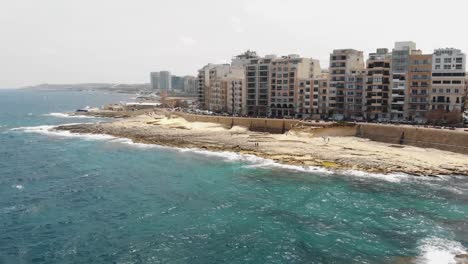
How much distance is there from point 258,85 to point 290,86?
11.8m

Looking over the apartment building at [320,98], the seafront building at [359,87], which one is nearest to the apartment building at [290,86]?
the seafront building at [359,87]

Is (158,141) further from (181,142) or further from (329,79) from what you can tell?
(329,79)

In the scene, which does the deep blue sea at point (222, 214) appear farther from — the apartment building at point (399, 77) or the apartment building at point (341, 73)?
the apartment building at point (341, 73)

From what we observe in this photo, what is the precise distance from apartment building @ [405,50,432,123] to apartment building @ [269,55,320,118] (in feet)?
90.6

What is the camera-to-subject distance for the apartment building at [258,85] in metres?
128

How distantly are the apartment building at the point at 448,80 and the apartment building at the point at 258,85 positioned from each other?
47865mm

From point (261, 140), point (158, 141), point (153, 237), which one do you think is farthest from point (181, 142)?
point (153, 237)

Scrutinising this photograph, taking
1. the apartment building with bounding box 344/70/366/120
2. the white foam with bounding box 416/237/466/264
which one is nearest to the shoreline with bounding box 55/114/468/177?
the apartment building with bounding box 344/70/366/120

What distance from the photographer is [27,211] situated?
157 feet

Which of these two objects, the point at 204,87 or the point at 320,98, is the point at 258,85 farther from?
the point at 204,87

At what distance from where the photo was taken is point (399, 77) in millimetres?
99438

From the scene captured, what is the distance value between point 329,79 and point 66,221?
276 feet

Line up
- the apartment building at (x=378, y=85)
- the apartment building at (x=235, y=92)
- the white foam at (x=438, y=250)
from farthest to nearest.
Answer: the apartment building at (x=235, y=92) < the apartment building at (x=378, y=85) < the white foam at (x=438, y=250)

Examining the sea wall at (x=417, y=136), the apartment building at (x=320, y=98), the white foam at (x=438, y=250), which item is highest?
the apartment building at (x=320, y=98)
